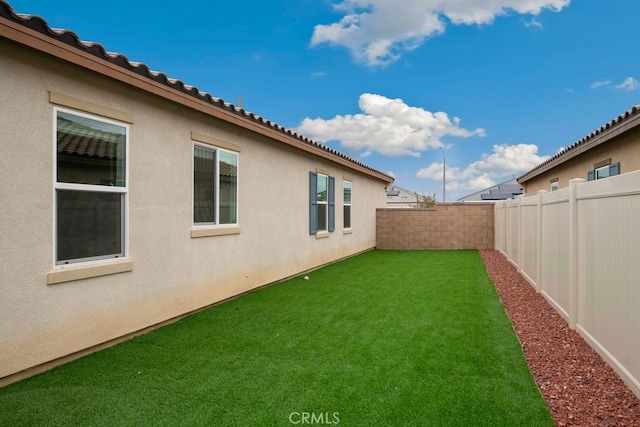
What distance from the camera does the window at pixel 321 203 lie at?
11.4m

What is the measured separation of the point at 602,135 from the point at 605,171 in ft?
4.05

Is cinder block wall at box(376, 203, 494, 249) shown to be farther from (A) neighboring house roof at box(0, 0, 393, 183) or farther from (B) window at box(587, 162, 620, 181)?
(A) neighboring house roof at box(0, 0, 393, 183)

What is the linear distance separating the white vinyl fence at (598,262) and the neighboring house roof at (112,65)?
5374 mm

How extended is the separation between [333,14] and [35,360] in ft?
44.3

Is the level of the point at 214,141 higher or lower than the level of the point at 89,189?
higher

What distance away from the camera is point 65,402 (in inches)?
140

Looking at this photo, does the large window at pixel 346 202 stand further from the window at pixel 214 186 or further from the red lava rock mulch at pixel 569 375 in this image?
the red lava rock mulch at pixel 569 375

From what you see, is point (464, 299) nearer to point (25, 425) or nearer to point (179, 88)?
point (179, 88)

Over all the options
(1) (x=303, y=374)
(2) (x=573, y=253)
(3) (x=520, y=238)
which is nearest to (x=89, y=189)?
(1) (x=303, y=374)

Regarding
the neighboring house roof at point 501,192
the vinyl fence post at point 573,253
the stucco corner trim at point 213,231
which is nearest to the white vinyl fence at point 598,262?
the vinyl fence post at point 573,253

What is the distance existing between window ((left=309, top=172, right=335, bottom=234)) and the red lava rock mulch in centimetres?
595

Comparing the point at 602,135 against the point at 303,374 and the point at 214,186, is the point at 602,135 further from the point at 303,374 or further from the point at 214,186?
the point at 303,374

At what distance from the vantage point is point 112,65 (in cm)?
480

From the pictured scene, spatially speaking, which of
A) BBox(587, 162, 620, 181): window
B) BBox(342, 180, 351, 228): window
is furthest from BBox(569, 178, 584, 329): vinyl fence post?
BBox(342, 180, 351, 228): window
